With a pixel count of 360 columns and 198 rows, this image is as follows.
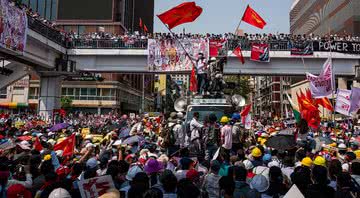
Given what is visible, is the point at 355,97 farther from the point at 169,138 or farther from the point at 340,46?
the point at 340,46

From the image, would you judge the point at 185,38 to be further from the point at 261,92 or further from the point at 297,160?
the point at 261,92

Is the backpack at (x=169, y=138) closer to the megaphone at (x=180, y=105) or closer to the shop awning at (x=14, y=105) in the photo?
the megaphone at (x=180, y=105)

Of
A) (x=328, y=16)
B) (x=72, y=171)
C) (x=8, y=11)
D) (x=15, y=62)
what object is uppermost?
(x=328, y=16)

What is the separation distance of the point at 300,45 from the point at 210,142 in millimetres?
21898

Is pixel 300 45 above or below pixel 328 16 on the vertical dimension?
below

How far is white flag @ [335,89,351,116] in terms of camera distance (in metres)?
12.5

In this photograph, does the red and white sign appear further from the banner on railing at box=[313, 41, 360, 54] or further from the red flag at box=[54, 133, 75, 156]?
the banner on railing at box=[313, 41, 360, 54]

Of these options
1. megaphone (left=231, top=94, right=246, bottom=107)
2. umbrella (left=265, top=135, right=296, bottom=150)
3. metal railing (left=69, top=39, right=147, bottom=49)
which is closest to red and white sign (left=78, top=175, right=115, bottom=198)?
umbrella (left=265, top=135, right=296, bottom=150)

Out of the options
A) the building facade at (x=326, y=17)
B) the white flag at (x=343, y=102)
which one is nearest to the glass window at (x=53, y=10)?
the building facade at (x=326, y=17)

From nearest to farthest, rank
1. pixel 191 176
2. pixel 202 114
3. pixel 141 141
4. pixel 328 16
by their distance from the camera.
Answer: pixel 191 176 → pixel 141 141 → pixel 202 114 → pixel 328 16

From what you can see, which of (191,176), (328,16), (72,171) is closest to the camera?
(191,176)

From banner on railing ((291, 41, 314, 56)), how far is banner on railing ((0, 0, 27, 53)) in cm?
2043

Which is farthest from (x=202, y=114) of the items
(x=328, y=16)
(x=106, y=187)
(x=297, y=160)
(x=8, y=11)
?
(x=328, y=16)

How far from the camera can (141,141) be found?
10062 millimetres
